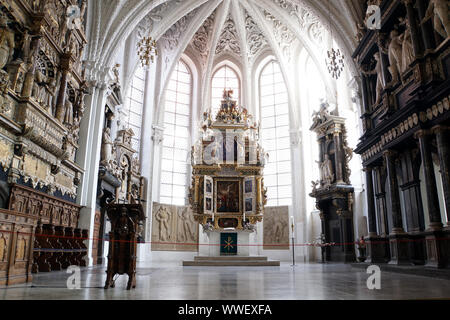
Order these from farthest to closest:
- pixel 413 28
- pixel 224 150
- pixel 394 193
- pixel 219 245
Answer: pixel 224 150, pixel 219 245, pixel 394 193, pixel 413 28

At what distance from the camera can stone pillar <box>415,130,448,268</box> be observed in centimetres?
676

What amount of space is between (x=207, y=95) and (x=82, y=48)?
1054 centimetres

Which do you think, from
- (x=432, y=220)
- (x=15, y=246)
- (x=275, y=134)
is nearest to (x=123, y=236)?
(x=15, y=246)

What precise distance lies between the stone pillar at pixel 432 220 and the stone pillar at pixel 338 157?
7.53 metres

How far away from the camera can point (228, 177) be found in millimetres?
15789

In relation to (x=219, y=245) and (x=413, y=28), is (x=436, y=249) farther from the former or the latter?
(x=219, y=245)

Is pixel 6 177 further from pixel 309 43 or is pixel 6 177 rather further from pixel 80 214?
pixel 309 43

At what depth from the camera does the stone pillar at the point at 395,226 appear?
824cm

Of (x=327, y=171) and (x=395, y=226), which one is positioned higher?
(x=327, y=171)

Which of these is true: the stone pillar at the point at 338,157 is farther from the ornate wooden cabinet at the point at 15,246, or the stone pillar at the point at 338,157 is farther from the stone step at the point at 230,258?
the ornate wooden cabinet at the point at 15,246

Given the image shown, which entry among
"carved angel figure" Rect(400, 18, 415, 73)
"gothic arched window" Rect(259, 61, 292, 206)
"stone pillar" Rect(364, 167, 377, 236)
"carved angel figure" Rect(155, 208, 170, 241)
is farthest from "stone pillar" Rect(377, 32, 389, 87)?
"carved angel figure" Rect(155, 208, 170, 241)

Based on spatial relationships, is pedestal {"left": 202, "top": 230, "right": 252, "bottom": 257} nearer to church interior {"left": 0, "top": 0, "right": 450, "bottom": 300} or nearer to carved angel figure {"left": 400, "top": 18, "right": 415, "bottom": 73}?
church interior {"left": 0, "top": 0, "right": 450, "bottom": 300}

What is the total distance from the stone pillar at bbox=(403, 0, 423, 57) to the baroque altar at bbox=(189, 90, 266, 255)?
874cm

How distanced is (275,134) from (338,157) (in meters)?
6.65
